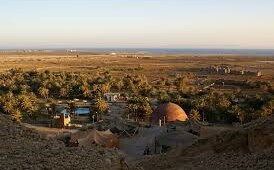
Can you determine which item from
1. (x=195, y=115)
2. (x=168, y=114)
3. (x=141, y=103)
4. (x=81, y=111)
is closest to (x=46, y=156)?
(x=168, y=114)

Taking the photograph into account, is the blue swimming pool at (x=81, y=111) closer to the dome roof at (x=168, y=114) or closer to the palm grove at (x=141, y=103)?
the palm grove at (x=141, y=103)

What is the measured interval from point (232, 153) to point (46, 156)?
272 inches

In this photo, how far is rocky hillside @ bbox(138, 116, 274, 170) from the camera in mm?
13648

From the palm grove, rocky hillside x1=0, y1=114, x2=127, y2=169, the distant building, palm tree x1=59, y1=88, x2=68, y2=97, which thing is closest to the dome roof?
the palm grove

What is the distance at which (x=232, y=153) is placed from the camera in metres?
15.5

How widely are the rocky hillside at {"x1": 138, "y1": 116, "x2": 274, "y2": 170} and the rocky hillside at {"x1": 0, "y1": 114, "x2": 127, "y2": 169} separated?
373 cm

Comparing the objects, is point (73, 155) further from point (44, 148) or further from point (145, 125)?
point (145, 125)

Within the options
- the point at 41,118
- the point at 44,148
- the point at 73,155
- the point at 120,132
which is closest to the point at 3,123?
the point at 44,148

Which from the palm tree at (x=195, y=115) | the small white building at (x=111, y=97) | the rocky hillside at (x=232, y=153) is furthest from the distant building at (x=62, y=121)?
the rocky hillside at (x=232, y=153)

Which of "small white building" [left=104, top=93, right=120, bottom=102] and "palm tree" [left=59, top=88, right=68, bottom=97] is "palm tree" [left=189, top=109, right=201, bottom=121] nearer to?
"small white building" [left=104, top=93, right=120, bottom=102]

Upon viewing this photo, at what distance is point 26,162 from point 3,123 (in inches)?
236

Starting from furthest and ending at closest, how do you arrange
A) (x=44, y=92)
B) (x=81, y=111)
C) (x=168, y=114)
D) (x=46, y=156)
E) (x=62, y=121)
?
(x=44, y=92) → (x=81, y=111) → (x=62, y=121) → (x=168, y=114) → (x=46, y=156)

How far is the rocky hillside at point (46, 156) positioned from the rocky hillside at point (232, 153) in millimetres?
3730

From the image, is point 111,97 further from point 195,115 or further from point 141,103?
point 195,115
